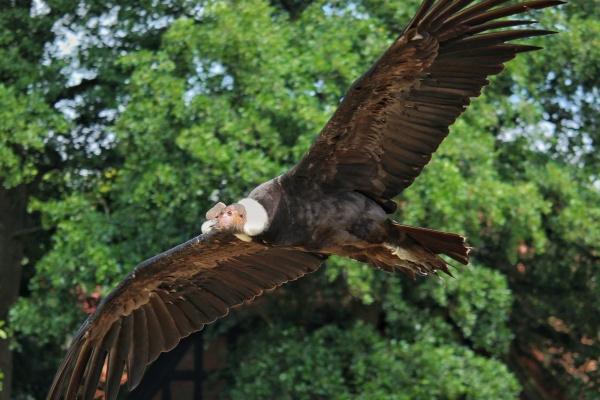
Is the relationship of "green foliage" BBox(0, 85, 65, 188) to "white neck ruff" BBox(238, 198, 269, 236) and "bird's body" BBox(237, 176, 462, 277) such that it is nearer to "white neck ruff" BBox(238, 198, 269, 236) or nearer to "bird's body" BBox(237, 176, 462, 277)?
"bird's body" BBox(237, 176, 462, 277)

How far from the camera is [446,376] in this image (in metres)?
10.4

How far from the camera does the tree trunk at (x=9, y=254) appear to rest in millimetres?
12734

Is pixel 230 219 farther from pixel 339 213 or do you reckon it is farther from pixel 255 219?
pixel 339 213

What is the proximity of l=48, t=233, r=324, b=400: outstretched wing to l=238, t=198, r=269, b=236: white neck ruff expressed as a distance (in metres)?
0.87

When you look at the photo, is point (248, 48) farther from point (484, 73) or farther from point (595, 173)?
point (484, 73)

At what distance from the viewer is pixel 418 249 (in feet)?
20.4

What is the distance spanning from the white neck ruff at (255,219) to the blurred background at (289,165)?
4.13 m

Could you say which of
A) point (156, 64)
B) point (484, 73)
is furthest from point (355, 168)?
point (156, 64)

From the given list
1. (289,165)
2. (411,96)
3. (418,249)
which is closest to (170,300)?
(418,249)

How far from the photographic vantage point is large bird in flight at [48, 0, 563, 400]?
575 cm

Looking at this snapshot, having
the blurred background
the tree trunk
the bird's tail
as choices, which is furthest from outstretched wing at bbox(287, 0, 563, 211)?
the tree trunk

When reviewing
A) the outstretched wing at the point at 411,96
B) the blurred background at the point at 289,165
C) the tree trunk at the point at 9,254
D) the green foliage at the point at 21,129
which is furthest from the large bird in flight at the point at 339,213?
the tree trunk at the point at 9,254

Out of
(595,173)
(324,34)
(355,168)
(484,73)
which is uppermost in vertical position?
(324,34)

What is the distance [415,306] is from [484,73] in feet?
17.7
